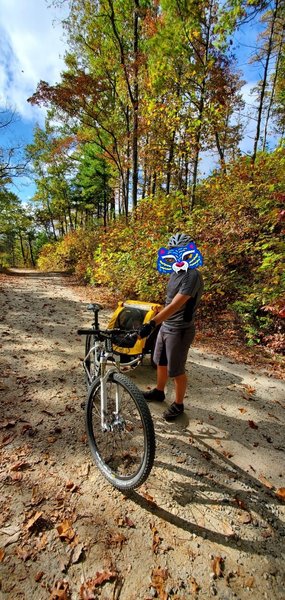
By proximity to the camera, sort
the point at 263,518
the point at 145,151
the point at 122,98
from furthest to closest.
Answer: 1. the point at 122,98
2. the point at 145,151
3. the point at 263,518

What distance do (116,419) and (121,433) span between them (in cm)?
24

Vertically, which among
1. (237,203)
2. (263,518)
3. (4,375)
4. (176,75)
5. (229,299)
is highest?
(176,75)

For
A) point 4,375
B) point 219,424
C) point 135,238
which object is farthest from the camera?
point 135,238

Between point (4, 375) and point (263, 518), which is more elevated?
point (4, 375)

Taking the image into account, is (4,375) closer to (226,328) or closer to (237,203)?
(226,328)

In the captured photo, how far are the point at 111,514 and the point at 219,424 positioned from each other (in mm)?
1761

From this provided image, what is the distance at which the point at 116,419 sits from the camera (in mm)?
2535

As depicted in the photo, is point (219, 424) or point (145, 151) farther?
point (145, 151)

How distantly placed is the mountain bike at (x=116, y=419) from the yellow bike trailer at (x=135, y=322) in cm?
132

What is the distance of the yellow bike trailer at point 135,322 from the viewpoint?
4.16 meters

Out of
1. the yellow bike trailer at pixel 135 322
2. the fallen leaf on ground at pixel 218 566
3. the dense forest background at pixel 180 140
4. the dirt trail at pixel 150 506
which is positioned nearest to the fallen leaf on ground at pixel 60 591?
the dirt trail at pixel 150 506

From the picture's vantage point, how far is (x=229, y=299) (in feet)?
24.7

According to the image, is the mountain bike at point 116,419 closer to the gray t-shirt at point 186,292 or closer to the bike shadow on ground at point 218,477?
the bike shadow on ground at point 218,477

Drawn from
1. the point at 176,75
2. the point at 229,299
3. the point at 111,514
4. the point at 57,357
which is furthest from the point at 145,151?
the point at 111,514
